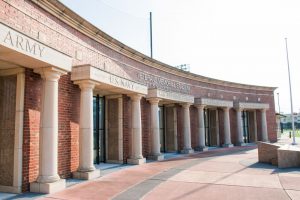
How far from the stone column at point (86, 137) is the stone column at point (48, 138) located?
1616 millimetres

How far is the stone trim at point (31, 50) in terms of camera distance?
666 centimetres

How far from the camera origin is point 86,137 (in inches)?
408

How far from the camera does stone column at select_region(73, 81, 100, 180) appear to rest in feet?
33.4

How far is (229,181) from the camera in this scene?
9477 millimetres

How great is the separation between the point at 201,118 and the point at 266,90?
1190cm

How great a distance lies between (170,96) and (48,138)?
991 cm

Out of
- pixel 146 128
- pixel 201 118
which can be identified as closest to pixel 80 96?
pixel 146 128

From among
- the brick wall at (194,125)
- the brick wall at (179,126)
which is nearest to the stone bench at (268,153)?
the brick wall at (179,126)

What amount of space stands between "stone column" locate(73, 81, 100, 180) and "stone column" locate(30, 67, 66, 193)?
1616 millimetres

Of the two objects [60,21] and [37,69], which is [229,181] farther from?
[60,21]

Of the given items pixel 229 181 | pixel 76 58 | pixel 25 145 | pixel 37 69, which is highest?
pixel 76 58

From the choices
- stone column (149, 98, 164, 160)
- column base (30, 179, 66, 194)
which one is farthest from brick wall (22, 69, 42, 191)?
stone column (149, 98, 164, 160)

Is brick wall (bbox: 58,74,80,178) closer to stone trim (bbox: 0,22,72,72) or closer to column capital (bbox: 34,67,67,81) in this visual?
column capital (bbox: 34,67,67,81)

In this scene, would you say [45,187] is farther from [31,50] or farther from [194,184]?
[194,184]
